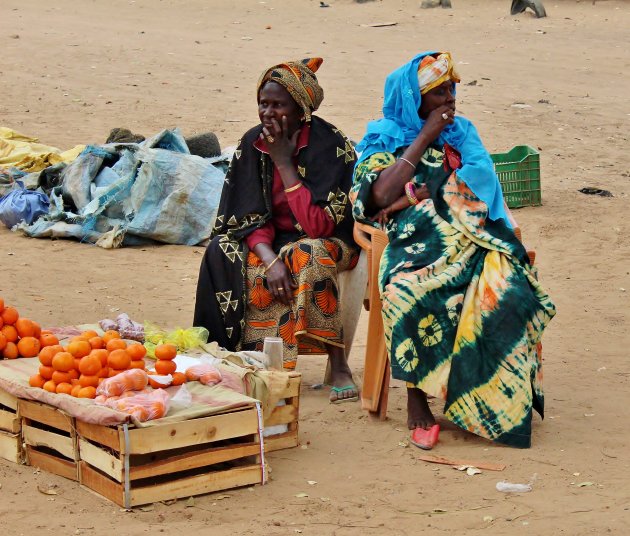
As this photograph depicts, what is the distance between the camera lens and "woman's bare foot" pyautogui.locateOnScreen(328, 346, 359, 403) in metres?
5.62

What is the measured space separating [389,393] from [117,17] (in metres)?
13.7

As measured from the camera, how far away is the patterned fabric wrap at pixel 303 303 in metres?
5.58

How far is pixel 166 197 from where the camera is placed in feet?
28.6

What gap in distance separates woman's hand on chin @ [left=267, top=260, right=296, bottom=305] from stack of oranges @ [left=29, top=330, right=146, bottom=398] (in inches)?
43.6

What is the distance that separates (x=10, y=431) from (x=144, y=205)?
4300mm

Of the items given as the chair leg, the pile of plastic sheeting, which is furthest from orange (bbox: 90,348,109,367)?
the pile of plastic sheeting

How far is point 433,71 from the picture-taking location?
206 inches

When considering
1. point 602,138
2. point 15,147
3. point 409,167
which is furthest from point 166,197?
point 602,138

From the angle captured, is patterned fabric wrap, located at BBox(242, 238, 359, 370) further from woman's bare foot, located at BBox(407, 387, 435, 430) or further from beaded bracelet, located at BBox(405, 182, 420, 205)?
woman's bare foot, located at BBox(407, 387, 435, 430)

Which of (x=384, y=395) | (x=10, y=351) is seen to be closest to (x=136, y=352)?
(x=10, y=351)

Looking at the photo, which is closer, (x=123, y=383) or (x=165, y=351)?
(x=123, y=383)

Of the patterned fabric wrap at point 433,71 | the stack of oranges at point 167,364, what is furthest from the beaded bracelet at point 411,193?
the stack of oranges at point 167,364

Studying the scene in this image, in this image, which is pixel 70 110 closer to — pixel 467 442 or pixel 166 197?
pixel 166 197

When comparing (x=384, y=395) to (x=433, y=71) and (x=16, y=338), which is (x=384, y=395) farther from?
(x=16, y=338)
